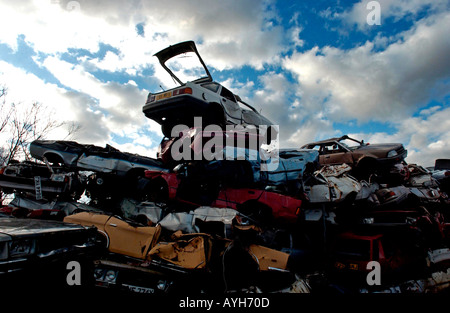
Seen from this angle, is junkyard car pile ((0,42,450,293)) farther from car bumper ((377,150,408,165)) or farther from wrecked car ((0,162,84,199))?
car bumper ((377,150,408,165))

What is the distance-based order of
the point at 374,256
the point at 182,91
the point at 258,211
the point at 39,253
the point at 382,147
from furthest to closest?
the point at 382,147, the point at 182,91, the point at 258,211, the point at 374,256, the point at 39,253

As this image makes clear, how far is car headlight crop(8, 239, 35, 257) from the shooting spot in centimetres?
201

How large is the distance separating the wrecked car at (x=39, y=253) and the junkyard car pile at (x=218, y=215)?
0.14 ft

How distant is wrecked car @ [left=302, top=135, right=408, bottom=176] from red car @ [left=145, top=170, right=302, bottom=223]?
4460 millimetres

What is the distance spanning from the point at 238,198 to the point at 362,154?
5.50 meters

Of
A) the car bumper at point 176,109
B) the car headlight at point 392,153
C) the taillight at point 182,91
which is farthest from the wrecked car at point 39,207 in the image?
the car headlight at point 392,153

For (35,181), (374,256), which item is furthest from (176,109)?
(374,256)

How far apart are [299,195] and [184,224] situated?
9.62ft

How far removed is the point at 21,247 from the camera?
2.09m

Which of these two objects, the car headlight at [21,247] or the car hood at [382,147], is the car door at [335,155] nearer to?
the car hood at [382,147]

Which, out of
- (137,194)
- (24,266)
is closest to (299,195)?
(137,194)

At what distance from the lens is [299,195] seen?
5652 millimetres

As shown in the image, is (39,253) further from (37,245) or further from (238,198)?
(238,198)
